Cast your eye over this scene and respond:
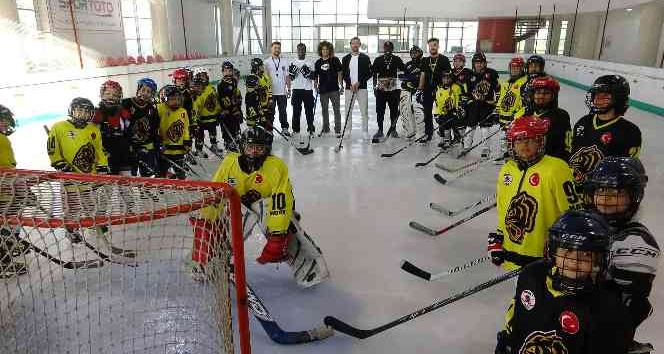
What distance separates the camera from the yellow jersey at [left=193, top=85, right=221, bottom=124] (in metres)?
4.85

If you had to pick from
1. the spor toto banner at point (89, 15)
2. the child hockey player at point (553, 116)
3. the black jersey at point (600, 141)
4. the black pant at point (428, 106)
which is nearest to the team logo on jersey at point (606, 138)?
the black jersey at point (600, 141)

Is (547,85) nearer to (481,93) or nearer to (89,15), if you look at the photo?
(481,93)

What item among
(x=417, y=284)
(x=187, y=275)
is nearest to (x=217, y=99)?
(x=187, y=275)

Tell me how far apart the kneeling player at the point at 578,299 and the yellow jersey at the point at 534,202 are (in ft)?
1.98

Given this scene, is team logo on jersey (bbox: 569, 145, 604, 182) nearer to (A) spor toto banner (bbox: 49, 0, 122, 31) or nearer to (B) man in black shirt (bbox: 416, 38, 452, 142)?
(B) man in black shirt (bbox: 416, 38, 452, 142)

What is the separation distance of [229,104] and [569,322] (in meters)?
4.41

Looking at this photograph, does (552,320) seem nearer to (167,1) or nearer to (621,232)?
(621,232)

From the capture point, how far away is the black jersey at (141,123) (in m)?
3.44

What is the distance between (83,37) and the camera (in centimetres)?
871

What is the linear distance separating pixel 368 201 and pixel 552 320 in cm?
258

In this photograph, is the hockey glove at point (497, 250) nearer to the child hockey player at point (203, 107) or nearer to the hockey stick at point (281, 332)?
the hockey stick at point (281, 332)

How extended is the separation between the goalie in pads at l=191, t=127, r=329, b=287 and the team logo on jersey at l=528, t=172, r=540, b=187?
1037 millimetres

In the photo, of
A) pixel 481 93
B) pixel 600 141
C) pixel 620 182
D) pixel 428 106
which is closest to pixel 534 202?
pixel 620 182

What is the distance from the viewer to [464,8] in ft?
49.4
